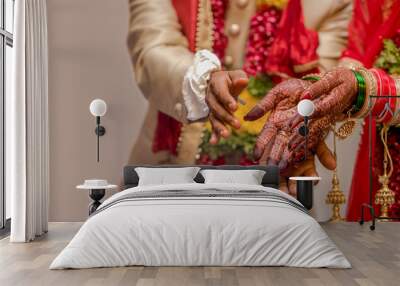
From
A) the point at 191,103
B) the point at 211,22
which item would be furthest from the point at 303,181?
the point at 211,22

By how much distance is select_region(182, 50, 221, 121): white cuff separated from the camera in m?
6.92

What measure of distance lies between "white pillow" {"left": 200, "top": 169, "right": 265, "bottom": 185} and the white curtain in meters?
1.78

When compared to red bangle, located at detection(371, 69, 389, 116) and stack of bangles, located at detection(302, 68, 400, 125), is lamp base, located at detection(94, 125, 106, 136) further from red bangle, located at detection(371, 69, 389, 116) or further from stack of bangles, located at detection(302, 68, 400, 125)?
red bangle, located at detection(371, 69, 389, 116)

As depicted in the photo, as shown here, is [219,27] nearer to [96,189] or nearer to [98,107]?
[98,107]

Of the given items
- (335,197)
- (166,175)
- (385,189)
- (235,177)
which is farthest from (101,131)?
(385,189)

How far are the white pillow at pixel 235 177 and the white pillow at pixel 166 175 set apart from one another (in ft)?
0.65

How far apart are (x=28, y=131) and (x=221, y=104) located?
2344 millimetres

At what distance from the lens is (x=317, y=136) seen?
22.8ft

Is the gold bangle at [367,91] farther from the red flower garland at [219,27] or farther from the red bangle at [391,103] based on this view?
the red flower garland at [219,27]

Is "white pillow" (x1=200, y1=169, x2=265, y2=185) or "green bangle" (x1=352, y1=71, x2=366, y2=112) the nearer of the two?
"white pillow" (x1=200, y1=169, x2=265, y2=185)

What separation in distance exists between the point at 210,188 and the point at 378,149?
8.96 feet

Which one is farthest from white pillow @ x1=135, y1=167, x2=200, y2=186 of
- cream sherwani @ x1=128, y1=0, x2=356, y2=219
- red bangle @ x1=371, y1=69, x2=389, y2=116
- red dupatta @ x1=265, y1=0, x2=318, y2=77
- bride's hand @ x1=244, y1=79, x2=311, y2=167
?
red bangle @ x1=371, y1=69, x2=389, y2=116

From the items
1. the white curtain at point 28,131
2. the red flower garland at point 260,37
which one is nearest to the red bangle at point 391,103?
the red flower garland at point 260,37

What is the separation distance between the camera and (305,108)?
6.57 metres
